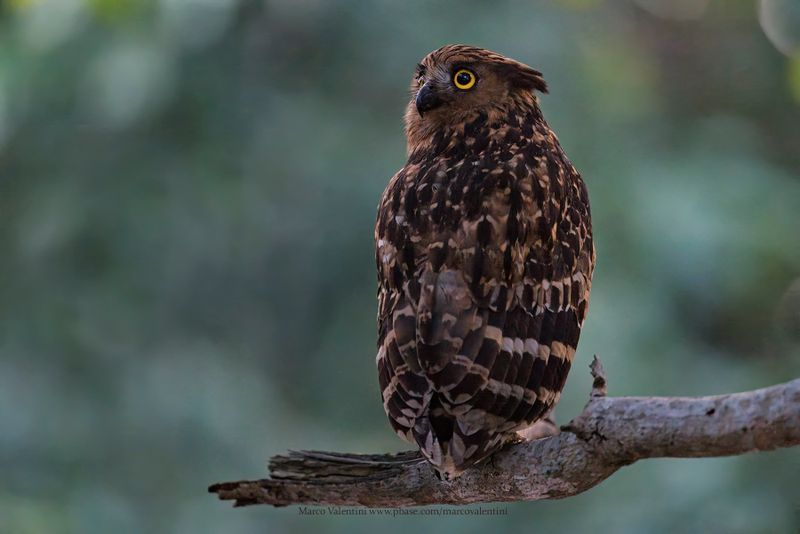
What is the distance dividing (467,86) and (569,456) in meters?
1.54

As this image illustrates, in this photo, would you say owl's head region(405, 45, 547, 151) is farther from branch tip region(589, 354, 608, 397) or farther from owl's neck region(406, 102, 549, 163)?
branch tip region(589, 354, 608, 397)

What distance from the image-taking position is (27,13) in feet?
24.0

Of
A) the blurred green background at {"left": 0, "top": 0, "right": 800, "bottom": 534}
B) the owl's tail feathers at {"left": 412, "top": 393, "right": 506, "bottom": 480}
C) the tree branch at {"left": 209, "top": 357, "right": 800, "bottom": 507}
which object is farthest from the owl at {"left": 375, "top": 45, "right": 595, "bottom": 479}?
the blurred green background at {"left": 0, "top": 0, "right": 800, "bottom": 534}

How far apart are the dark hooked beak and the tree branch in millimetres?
1196

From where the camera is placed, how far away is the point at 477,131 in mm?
3941

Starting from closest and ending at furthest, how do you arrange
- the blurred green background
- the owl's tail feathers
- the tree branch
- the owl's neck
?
the tree branch → the owl's tail feathers → the owl's neck → the blurred green background

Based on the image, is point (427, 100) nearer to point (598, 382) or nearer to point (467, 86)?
point (467, 86)

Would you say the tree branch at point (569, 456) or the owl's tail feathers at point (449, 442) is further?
the owl's tail feathers at point (449, 442)

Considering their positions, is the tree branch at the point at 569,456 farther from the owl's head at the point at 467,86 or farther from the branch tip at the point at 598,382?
the owl's head at the point at 467,86

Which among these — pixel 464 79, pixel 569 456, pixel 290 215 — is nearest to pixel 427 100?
pixel 464 79

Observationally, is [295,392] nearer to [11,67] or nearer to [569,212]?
[11,67]

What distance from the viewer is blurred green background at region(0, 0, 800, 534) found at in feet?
24.6

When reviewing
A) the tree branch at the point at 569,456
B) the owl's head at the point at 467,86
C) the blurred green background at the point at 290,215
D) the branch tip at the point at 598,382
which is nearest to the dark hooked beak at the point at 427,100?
the owl's head at the point at 467,86

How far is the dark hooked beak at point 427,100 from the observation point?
401 cm
